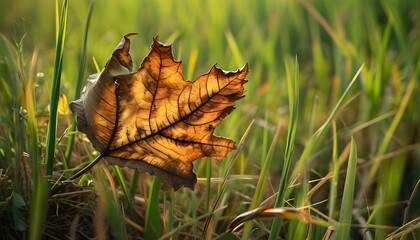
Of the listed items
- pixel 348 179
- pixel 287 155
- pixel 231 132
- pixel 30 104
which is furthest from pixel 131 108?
pixel 231 132

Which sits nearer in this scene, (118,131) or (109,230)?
(118,131)

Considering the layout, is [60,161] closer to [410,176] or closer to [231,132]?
[231,132]

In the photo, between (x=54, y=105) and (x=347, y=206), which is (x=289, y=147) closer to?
(x=347, y=206)

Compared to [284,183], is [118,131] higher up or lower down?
higher up

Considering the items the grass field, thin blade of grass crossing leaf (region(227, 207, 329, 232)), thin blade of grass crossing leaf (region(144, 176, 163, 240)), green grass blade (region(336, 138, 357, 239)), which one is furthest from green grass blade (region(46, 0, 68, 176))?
green grass blade (region(336, 138, 357, 239))

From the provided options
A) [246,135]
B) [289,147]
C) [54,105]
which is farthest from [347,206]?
[54,105]

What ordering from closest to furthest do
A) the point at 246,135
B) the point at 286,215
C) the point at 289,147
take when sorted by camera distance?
the point at 286,215 < the point at 289,147 < the point at 246,135
